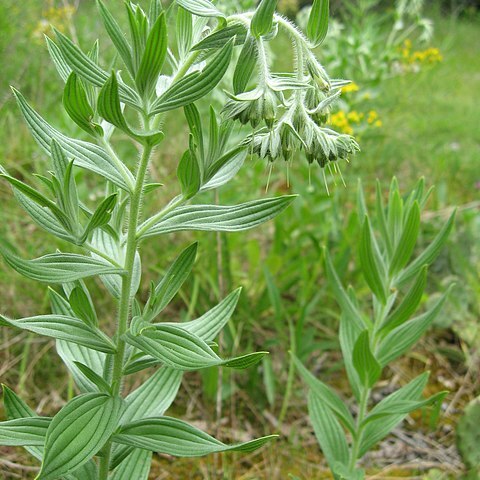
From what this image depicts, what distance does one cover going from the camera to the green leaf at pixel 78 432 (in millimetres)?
1238

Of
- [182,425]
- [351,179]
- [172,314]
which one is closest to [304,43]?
[182,425]

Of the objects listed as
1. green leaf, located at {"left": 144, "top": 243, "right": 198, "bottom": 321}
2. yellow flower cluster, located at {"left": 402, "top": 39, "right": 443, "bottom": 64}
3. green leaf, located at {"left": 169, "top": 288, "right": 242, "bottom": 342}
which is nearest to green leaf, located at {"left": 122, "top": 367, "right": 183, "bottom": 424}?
green leaf, located at {"left": 169, "top": 288, "right": 242, "bottom": 342}

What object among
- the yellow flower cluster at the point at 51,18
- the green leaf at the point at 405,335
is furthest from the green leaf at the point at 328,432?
the yellow flower cluster at the point at 51,18

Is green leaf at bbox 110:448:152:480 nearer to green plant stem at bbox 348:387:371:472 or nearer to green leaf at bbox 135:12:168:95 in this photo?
green plant stem at bbox 348:387:371:472

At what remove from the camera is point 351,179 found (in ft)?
12.3

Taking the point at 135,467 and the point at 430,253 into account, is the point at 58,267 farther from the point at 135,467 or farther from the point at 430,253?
the point at 430,253

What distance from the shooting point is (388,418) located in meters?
2.03

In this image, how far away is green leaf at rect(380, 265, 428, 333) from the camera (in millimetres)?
1857

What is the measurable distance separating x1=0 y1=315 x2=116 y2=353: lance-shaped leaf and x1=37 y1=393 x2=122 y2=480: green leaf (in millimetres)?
117

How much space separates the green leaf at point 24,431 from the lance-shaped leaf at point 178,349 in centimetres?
28

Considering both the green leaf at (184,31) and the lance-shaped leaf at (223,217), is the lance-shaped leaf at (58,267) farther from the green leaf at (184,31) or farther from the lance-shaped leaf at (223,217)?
the green leaf at (184,31)

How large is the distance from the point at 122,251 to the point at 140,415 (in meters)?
0.46

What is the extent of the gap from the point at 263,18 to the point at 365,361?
43.8 inches

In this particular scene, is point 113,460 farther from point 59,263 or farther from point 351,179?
point 351,179
